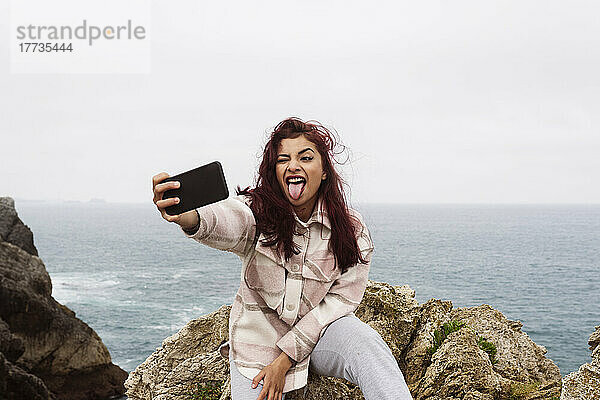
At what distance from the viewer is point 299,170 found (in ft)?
15.5

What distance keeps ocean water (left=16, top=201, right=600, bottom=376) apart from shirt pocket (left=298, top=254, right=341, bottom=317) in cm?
3064

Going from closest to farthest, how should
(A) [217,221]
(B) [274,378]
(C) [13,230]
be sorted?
(A) [217,221], (B) [274,378], (C) [13,230]

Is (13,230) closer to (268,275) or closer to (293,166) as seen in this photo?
(268,275)

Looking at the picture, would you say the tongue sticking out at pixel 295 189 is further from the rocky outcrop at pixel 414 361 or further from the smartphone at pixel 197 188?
the rocky outcrop at pixel 414 361

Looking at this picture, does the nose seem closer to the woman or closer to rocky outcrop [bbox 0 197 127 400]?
the woman

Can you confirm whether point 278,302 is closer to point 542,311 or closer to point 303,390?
point 303,390

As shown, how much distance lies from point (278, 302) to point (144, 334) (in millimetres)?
39908

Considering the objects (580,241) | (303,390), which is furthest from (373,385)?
(580,241)

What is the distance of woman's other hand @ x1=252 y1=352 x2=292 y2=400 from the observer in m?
4.59

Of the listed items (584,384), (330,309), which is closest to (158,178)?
(330,309)

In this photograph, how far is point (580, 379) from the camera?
15.5ft

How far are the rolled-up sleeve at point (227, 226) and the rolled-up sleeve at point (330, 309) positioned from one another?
726 mm

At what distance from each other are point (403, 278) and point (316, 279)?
5756cm

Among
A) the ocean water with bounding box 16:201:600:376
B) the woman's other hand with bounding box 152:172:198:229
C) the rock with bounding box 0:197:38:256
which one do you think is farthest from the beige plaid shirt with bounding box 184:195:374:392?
the ocean water with bounding box 16:201:600:376
